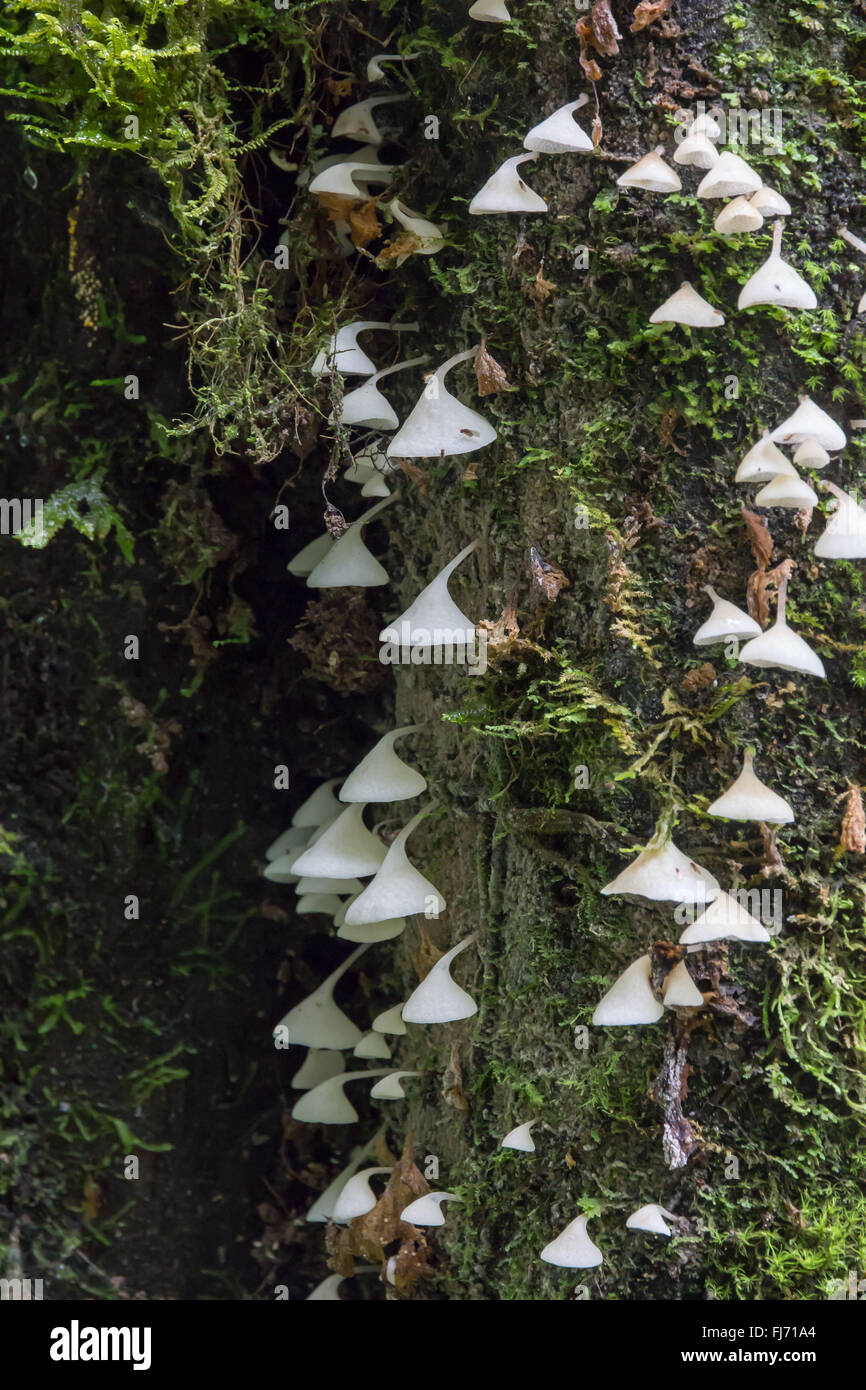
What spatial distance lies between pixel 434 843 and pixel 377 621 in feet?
2.11

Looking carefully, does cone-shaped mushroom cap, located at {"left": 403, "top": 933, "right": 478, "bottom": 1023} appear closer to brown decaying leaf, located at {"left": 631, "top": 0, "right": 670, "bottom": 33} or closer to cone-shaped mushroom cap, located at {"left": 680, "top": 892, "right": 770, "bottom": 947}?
cone-shaped mushroom cap, located at {"left": 680, "top": 892, "right": 770, "bottom": 947}

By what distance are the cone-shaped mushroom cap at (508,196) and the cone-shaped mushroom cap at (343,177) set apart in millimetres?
396

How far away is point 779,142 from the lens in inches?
95.7

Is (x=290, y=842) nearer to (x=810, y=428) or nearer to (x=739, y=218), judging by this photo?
(x=810, y=428)

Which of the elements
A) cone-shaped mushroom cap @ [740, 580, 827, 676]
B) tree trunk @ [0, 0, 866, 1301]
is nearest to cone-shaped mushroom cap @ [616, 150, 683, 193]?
tree trunk @ [0, 0, 866, 1301]

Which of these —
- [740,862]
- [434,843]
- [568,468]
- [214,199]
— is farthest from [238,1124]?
[214,199]

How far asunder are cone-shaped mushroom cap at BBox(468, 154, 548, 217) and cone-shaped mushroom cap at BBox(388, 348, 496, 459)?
377mm

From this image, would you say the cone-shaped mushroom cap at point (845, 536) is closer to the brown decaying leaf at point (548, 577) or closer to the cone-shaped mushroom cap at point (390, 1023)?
the brown decaying leaf at point (548, 577)

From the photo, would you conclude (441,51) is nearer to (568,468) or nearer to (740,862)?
(568,468)

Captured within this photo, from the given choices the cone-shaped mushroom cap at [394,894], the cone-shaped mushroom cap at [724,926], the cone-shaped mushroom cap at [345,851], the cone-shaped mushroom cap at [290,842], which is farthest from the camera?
the cone-shaped mushroom cap at [290,842]

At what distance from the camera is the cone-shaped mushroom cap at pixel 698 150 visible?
87.5 inches

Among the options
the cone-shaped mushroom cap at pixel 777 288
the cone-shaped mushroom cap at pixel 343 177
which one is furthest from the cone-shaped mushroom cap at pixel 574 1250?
the cone-shaped mushroom cap at pixel 343 177

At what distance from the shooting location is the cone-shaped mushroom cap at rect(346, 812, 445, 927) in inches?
99.4

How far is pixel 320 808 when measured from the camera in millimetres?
3074
